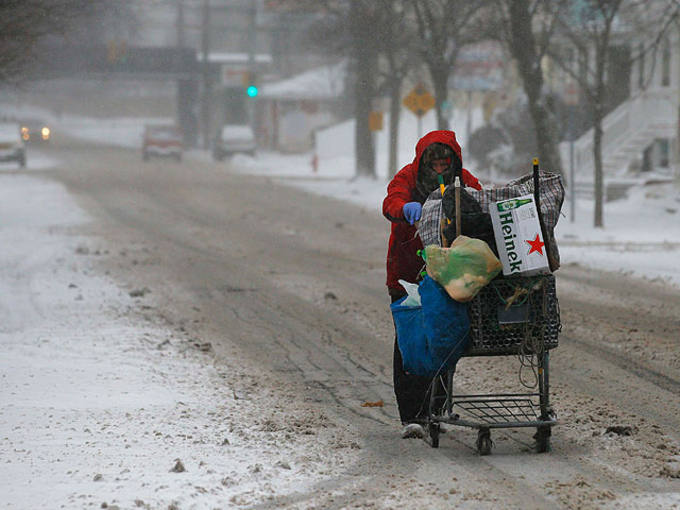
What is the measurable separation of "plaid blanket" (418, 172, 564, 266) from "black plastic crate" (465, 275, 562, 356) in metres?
0.22

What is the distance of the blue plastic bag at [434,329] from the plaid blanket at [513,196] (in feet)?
0.91

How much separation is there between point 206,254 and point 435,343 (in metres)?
11.7

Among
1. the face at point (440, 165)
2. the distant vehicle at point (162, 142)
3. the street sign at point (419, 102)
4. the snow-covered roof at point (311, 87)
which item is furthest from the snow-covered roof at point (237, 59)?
the face at point (440, 165)

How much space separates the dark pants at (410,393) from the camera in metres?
6.67

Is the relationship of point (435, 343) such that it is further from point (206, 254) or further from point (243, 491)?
point (206, 254)

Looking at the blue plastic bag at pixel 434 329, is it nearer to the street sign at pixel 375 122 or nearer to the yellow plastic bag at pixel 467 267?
the yellow plastic bag at pixel 467 267

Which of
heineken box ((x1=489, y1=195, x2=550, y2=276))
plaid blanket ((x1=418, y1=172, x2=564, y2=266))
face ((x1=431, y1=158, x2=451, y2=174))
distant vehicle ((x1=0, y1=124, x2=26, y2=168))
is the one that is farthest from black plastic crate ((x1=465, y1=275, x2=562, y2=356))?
distant vehicle ((x1=0, y1=124, x2=26, y2=168))

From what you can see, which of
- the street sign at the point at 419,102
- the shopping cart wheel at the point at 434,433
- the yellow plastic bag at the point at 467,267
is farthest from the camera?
the street sign at the point at 419,102

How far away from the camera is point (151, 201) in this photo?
92.7 feet

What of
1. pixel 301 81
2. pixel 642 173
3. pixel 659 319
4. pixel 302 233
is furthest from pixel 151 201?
pixel 301 81

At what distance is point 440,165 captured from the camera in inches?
259

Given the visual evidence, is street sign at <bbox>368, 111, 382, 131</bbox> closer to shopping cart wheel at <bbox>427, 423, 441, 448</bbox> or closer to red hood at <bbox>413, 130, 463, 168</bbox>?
red hood at <bbox>413, 130, 463, 168</bbox>

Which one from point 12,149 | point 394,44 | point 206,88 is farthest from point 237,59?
point 394,44

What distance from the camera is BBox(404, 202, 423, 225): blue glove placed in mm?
6180
